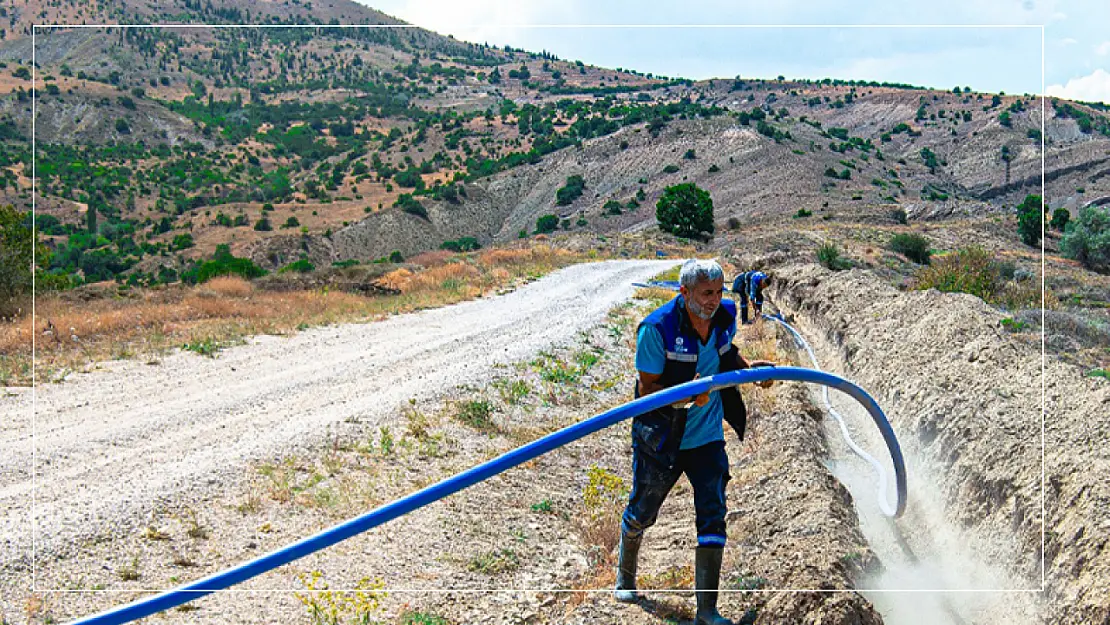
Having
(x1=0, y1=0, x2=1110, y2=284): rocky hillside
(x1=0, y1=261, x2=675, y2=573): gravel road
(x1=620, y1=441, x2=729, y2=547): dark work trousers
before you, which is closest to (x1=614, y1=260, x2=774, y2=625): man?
(x1=620, y1=441, x2=729, y2=547): dark work trousers

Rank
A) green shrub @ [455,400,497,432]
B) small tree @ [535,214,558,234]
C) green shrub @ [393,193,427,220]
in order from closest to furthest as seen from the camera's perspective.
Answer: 1. green shrub @ [455,400,497,432]
2. small tree @ [535,214,558,234]
3. green shrub @ [393,193,427,220]

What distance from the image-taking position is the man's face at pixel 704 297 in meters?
4.52

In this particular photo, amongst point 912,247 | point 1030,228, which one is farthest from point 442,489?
point 1030,228

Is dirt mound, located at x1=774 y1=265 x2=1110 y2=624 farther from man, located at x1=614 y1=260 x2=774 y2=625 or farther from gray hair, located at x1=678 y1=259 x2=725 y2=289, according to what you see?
gray hair, located at x1=678 y1=259 x2=725 y2=289

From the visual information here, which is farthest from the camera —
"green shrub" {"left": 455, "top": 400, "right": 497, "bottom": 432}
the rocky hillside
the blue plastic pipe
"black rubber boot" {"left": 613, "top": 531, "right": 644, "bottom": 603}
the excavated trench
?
the rocky hillside

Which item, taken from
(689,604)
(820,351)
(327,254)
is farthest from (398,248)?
(689,604)

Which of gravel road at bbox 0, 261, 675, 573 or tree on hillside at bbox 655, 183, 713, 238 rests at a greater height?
tree on hillside at bbox 655, 183, 713, 238

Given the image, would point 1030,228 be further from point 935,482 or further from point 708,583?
point 708,583

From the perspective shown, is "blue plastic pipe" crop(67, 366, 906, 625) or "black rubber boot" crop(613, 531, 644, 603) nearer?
"blue plastic pipe" crop(67, 366, 906, 625)

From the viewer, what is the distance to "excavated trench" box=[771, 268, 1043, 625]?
6.22 metres

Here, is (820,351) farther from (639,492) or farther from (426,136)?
(426,136)

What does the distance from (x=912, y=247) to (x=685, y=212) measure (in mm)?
24586

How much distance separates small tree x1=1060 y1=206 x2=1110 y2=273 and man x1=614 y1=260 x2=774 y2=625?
45.5m

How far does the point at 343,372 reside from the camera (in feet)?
Result: 41.3
